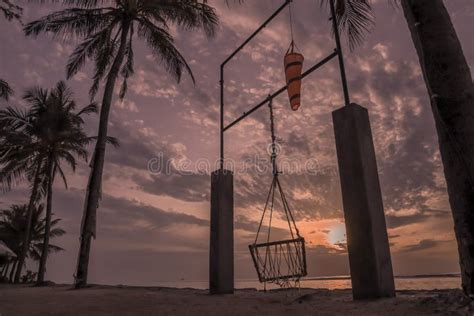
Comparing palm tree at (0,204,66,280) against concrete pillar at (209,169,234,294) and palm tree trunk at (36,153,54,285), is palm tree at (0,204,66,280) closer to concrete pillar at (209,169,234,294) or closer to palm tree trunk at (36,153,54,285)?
palm tree trunk at (36,153,54,285)

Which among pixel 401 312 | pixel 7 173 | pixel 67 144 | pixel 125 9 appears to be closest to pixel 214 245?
pixel 401 312

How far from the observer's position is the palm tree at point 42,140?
16656mm

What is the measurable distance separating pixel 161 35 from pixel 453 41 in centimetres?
978

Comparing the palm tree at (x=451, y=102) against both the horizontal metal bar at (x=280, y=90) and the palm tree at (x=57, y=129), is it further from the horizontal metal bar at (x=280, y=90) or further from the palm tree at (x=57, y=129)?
the palm tree at (x=57, y=129)

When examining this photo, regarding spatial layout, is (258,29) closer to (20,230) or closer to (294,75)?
(294,75)

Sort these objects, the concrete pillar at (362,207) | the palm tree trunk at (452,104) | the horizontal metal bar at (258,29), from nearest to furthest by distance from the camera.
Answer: the palm tree trunk at (452,104) → the concrete pillar at (362,207) → the horizontal metal bar at (258,29)

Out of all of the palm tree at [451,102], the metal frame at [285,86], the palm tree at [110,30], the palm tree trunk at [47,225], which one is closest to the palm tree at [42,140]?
the palm tree trunk at [47,225]

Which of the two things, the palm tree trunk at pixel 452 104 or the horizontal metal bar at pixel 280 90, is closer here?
the palm tree trunk at pixel 452 104

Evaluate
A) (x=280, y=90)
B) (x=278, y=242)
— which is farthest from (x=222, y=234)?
(x=280, y=90)

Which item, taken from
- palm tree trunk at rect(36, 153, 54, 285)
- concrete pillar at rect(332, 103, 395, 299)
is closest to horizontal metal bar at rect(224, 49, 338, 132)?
concrete pillar at rect(332, 103, 395, 299)

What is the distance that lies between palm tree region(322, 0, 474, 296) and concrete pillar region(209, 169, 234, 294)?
14.1 ft

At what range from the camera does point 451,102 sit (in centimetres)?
292

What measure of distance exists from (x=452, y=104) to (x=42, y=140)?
18450 millimetres

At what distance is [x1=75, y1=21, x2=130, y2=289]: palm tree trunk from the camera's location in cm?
911
